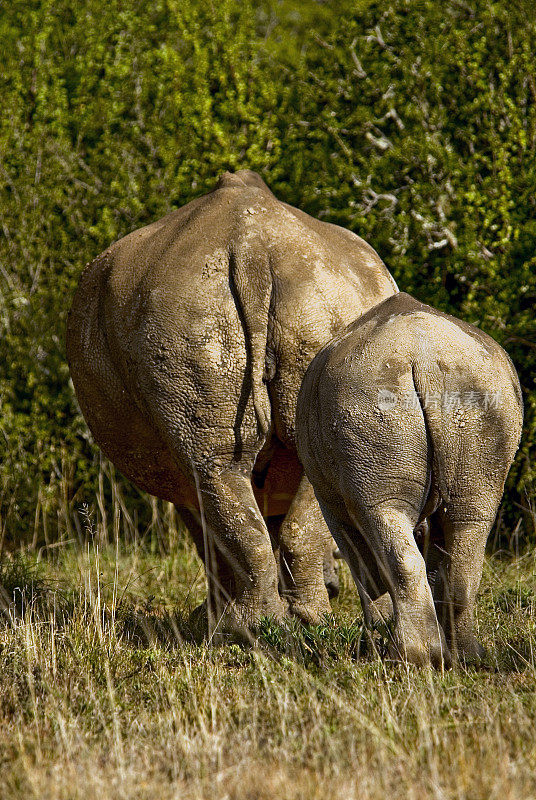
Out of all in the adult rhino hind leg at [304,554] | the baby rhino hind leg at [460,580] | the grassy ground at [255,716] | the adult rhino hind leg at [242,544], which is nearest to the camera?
the grassy ground at [255,716]

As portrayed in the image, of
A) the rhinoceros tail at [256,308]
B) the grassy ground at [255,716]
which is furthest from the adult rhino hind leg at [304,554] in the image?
the rhinoceros tail at [256,308]

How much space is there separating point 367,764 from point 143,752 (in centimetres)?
75

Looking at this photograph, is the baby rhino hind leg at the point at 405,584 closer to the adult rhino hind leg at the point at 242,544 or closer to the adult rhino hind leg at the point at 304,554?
the adult rhino hind leg at the point at 242,544

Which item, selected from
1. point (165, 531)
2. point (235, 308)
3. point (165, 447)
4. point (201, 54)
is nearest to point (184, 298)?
point (235, 308)

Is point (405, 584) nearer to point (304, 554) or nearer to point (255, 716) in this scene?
point (255, 716)

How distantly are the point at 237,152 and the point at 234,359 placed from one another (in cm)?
511

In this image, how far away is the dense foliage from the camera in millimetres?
8305

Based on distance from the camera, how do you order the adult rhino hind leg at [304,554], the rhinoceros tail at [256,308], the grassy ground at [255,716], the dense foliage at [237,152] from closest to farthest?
the grassy ground at [255,716]
the rhinoceros tail at [256,308]
the adult rhino hind leg at [304,554]
the dense foliage at [237,152]

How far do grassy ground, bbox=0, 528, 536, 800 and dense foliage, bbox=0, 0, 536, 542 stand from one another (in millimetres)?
3463

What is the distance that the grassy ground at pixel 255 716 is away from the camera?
3.21m

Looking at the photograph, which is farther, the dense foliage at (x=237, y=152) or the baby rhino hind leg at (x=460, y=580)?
the dense foliage at (x=237, y=152)

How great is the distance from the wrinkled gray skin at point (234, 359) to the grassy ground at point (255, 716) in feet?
1.27

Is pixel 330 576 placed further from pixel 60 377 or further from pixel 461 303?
pixel 60 377

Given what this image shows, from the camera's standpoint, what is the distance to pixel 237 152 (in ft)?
31.7
